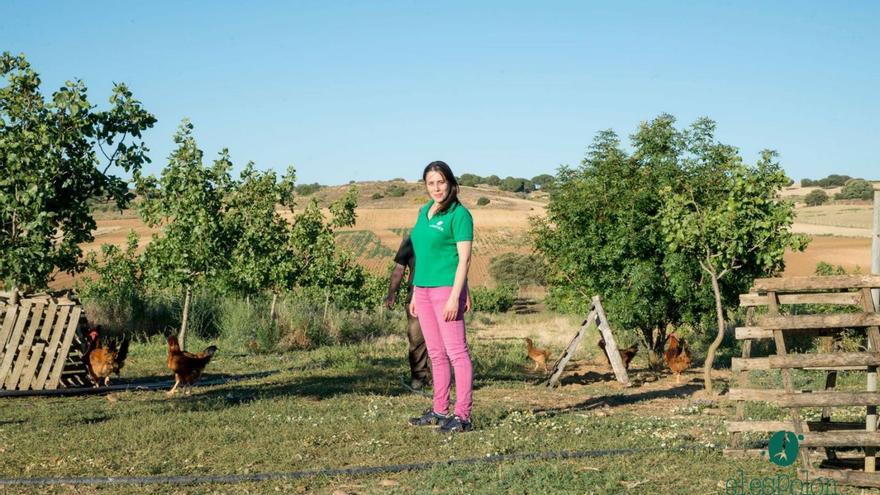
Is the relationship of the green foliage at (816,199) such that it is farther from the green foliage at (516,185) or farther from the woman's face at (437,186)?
the woman's face at (437,186)

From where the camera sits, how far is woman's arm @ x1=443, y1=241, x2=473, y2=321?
7.66 meters

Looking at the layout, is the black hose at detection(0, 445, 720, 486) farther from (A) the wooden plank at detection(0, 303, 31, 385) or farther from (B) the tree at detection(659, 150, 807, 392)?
(B) the tree at detection(659, 150, 807, 392)

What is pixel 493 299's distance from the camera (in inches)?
1789

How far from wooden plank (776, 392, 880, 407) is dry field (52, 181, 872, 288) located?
132 ft

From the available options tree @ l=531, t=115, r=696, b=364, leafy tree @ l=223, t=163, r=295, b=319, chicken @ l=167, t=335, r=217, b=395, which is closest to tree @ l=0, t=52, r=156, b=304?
chicken @ l=167, t=335, r=217, b=395

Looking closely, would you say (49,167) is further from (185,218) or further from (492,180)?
(492,180)

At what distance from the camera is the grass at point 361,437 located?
6359 millimetres

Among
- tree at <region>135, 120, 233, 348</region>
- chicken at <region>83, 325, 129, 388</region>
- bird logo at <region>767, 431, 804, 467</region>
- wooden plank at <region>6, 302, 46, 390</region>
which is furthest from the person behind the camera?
tree at <region>135, 120, 233, 348</region>

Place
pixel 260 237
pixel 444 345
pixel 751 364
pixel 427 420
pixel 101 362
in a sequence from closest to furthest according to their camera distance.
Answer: pixel 751 364
pixel 444 345
pixel 427 420
pixel 101 362
pixel 260 237

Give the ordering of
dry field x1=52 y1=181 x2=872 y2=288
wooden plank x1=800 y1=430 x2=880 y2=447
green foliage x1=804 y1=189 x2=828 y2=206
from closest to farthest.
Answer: wooden plank x1=800 y1=430 x2=880 y2=447 → dry field x1=52 y1=181 x2=872 y2=288 → green foliage x1=804 y1=189 x2=828 y2=206

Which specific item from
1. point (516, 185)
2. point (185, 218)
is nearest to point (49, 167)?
point (185, 218)

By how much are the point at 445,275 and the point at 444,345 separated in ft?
2.22

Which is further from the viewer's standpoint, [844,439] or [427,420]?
[427,420]

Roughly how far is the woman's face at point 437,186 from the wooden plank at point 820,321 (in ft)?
9.53
